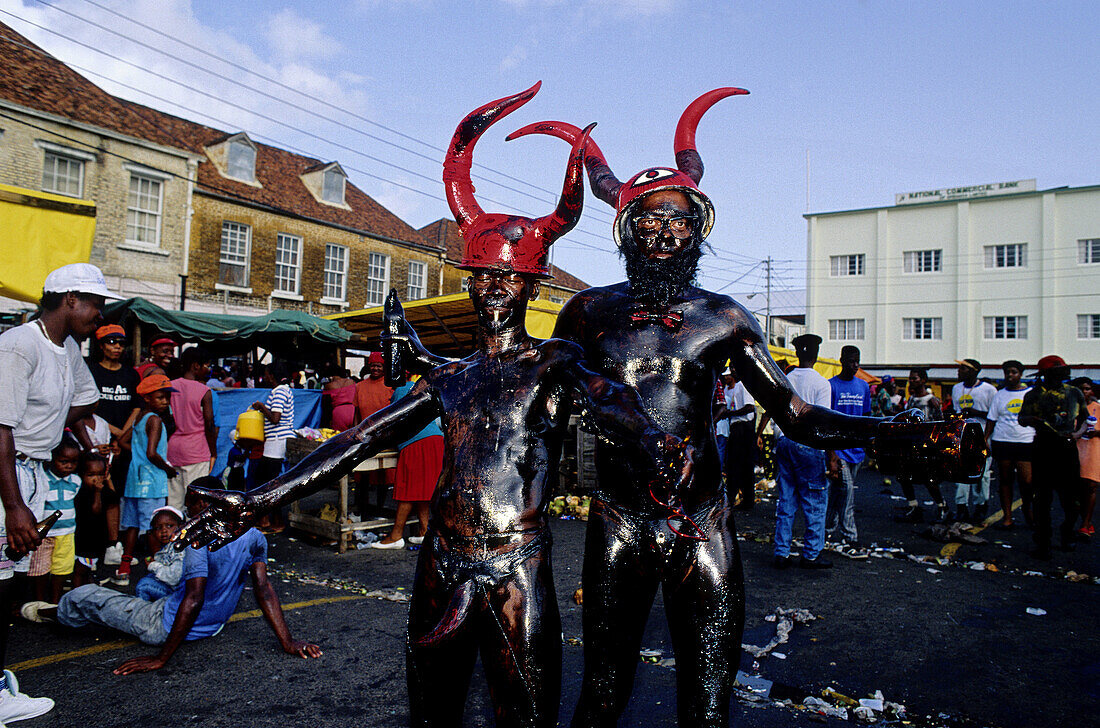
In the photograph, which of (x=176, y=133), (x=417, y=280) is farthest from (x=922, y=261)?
(x=176, y=133)

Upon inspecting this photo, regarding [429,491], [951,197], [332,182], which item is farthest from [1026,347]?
[429,491]

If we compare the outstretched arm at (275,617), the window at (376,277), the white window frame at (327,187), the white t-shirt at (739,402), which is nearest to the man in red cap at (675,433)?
the outstretched arm at (275,617)

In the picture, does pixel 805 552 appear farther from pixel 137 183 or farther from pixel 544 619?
pixel 137 183

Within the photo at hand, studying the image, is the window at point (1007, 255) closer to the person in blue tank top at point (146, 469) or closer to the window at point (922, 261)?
the window at point (922, 261)

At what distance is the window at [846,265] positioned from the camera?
1421 inches

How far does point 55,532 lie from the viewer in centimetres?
474

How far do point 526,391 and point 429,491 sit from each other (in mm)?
5347

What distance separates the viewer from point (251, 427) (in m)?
7.78

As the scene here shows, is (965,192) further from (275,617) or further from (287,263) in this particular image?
(275,617)

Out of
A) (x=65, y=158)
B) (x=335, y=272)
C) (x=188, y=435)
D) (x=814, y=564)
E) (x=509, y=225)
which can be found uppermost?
(x=65, y=158)

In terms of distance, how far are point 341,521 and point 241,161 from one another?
737 inches

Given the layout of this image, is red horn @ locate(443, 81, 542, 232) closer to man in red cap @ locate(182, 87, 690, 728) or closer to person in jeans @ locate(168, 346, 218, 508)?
man in red cap @ locate(182, 87, 690, 728)

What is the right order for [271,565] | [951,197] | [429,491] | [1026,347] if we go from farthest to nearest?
[951,197] < [1026,347] < [429,491] < [271,565]

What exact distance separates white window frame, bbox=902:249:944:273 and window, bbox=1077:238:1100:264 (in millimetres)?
5502
